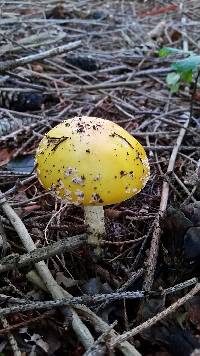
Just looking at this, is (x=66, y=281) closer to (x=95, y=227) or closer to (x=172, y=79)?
(x=95, y=227)

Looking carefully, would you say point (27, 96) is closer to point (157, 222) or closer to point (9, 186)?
point (9, 186)

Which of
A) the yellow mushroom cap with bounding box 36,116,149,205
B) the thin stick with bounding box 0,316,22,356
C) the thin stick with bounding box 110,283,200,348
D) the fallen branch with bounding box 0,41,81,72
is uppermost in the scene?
the fallen branch with bounding box 0,41,81,72

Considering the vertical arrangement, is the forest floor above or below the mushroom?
below

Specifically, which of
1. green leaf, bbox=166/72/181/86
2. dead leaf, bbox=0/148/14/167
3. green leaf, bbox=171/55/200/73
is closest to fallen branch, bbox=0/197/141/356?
dead leaf, bbox=0/148/14/167

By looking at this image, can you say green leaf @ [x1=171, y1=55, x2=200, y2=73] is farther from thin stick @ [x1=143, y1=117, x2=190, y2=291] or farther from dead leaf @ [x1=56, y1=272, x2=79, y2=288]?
dead leaf @ [x1=56, y1=272, x2=79, y2=288]

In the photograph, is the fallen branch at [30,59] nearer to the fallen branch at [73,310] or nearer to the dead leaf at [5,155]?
the dead leaf at [5,155]

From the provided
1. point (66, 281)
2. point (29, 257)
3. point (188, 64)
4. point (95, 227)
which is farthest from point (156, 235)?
point (188, 64)

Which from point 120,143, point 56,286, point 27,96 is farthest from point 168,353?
point 27,96
